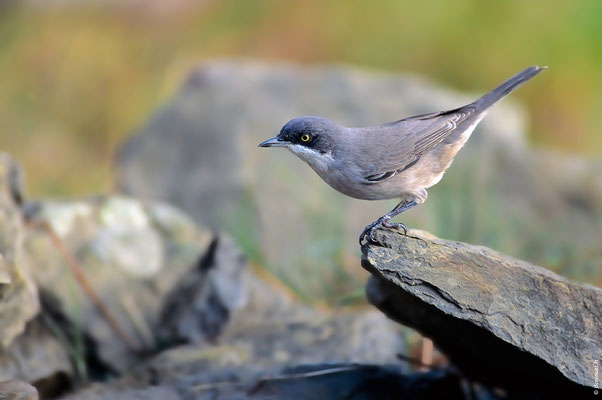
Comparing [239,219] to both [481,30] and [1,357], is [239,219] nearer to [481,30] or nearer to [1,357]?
[1,357]

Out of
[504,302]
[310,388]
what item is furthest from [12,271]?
[504,302]

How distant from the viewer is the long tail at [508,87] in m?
4.88

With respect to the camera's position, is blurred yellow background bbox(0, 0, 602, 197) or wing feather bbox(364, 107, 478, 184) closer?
wing feather bbox(364, 107, 478, 184)

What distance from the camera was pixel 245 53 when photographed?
12.5 meters

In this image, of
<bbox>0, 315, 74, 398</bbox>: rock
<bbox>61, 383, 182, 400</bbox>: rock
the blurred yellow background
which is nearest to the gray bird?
<bbox>61, 383, 182, 400</bbox>: rock

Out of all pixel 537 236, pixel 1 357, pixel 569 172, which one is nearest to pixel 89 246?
pixel 1 357

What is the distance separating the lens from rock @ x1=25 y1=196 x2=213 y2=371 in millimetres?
5020

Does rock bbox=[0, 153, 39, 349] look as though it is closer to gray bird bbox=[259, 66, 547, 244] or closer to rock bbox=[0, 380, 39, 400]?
rock bbox=[0, 380, 39, 400]

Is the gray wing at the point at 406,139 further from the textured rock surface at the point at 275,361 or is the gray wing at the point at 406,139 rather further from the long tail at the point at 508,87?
the textured rock surface at the point at 275,361

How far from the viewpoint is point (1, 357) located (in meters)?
4.18

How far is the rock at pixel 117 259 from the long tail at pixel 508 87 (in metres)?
2.39

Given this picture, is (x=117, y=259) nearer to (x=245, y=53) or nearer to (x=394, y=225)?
(x=394, y=225)

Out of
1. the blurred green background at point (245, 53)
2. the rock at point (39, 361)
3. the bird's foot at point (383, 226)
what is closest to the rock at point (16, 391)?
the rock at point (39, 361)

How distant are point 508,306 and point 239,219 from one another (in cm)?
422
